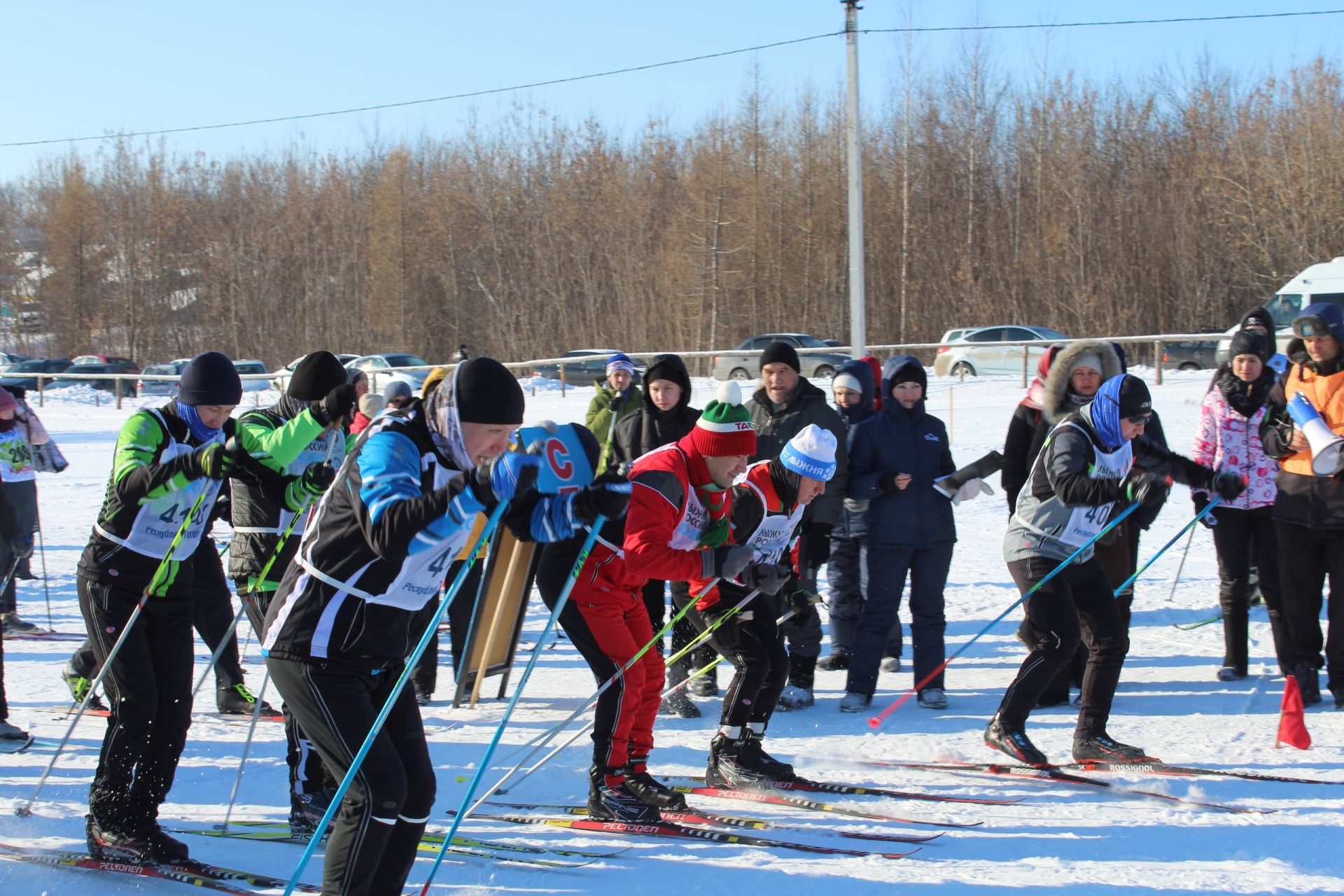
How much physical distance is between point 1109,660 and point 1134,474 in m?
0.79

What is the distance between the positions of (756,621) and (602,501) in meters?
1.85

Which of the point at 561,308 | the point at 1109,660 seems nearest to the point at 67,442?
the point at 1109,660

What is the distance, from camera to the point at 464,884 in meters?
3.73

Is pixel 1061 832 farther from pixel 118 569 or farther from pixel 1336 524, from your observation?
pixel 118 569

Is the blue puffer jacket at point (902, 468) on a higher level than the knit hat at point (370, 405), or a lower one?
lower

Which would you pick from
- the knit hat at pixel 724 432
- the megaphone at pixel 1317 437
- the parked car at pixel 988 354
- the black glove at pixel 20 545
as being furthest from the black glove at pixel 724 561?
the parked car at pixel 988 354

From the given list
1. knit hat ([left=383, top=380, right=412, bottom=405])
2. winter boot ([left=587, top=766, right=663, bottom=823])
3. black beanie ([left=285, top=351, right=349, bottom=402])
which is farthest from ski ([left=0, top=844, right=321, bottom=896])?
knit hat ([left=383, top=380, right=412, bottom=405])

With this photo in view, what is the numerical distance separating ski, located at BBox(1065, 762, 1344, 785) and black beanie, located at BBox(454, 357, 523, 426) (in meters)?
3.21

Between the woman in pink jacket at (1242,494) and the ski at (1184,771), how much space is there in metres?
1.61

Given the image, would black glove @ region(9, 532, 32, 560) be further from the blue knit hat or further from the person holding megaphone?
the person holding megaphone

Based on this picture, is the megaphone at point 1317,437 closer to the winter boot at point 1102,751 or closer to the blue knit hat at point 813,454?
the winter boot at point 1102,751

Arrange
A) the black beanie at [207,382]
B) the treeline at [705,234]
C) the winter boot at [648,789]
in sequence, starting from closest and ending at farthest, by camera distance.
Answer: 1. the black beanie at [207,382]
2. the winter boot at [648,789]
3. the treeline at [705,234]

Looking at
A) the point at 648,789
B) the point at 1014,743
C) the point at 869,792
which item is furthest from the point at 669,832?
the point at 1014,743

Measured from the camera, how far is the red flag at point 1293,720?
193 inches
